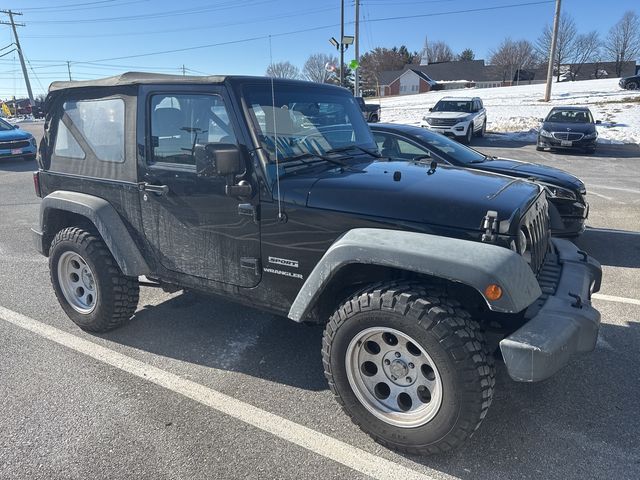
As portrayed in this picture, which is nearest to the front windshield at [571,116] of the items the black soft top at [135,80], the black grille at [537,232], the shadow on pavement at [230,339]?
the black grille at [537,232]

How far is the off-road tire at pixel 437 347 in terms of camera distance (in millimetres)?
2240

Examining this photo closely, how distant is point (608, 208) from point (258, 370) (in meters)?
7.16

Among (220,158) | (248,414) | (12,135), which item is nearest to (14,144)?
(12,135)

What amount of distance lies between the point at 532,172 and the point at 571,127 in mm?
10918

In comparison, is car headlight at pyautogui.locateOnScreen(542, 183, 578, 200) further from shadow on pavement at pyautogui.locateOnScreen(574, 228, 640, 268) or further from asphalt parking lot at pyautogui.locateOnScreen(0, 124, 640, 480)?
asphalt parking lot at pyautogui.locateOnScreen(0, 124, 640, 480)

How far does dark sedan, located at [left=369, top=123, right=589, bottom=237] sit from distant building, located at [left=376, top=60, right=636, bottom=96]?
68493mm

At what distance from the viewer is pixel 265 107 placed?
2959mm

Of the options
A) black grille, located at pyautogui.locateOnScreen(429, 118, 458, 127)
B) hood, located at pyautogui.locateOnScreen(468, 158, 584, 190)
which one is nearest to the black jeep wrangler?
hood, located at pyautogui.locateOnScreen(468, 158, 584, 190)

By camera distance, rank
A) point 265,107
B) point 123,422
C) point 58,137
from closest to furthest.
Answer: point 123,422, point 265,107, point 58,137

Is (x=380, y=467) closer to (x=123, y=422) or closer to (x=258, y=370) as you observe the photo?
(x=258, y=370)

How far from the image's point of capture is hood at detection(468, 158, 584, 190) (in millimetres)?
5824

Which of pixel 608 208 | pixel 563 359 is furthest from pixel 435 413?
pixel 608 208

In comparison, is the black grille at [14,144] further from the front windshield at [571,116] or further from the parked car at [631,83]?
the parked car at [631,83]

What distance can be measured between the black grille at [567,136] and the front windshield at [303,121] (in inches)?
536
